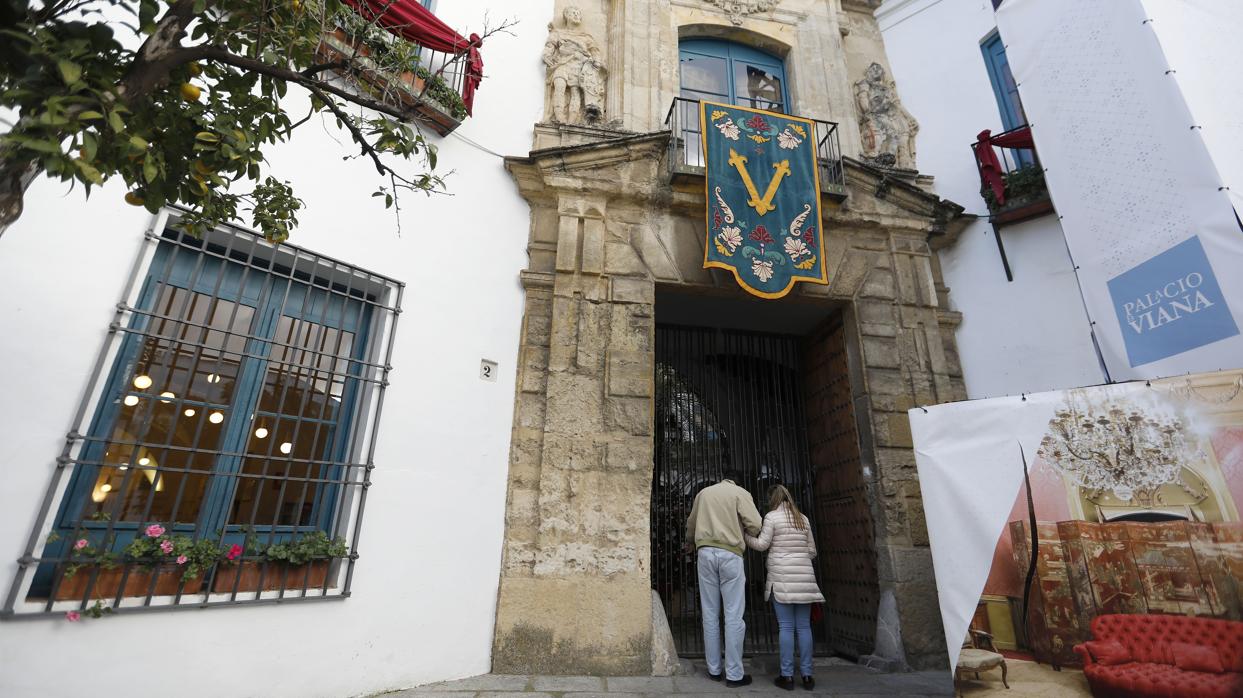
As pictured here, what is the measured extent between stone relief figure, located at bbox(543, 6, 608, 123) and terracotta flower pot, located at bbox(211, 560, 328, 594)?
4172 mm

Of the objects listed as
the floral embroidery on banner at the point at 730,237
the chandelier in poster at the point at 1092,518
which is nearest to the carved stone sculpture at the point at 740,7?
the floral embroidery on banner at the point at 730,237

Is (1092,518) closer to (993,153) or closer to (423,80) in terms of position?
(993,153)

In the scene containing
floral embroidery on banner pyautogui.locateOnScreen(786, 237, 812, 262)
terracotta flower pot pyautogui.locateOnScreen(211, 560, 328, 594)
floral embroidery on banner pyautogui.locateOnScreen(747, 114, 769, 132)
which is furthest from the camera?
floral embroidery on banner pyautogui.locateOnScreen(747, 114, 769, 132)

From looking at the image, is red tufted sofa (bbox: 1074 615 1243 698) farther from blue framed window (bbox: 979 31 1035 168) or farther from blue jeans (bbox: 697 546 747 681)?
blue framed window (bbox: 979 31 1035 168)

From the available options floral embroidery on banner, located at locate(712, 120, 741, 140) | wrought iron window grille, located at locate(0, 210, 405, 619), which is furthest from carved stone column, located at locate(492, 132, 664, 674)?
wrought iron window grille, located at locate(0, 210, 405, 619)

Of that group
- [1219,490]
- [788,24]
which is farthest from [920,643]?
[788,24]

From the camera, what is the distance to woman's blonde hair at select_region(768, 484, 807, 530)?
4.30 m

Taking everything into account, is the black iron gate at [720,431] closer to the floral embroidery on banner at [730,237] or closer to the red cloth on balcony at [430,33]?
the floral embroidery on banner at [730,237]

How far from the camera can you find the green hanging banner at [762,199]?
16.6ft

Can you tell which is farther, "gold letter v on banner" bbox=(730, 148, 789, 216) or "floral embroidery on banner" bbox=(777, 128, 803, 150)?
"floral embroidery on banner" bbox=(777, 128, 803, 150)

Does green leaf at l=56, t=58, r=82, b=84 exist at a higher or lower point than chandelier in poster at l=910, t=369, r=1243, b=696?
higher

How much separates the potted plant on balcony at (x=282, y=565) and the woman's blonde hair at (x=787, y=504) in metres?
2.92

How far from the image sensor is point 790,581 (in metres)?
4.11

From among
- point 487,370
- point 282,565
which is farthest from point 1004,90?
point 282,565
